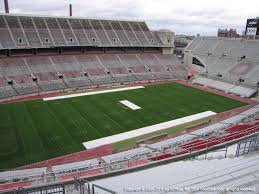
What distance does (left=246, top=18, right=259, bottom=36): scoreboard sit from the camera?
42925 millimetres

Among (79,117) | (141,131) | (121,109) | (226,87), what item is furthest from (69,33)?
(226,87)

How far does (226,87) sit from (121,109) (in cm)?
1933

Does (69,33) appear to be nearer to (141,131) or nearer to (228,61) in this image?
(141,131)

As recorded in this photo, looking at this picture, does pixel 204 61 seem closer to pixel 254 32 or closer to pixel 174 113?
pixel 254 32

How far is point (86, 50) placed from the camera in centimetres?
4512

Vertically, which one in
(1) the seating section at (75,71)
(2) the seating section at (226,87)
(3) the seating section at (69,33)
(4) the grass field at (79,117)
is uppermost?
(3) the seating section at (69,33)

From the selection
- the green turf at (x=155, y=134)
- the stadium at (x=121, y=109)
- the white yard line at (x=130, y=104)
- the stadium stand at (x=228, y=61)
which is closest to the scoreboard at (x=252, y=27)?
the stadium stand at (x=228, y=61)

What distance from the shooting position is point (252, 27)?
44.0 meters

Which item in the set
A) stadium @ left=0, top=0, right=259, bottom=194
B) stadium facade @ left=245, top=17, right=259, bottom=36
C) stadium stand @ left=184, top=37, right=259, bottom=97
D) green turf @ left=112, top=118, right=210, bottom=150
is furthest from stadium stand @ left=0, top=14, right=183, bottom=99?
green turf @ left=112, top=118, right=210, bottom=150

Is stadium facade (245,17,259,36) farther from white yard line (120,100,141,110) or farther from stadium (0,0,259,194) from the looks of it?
white yard line (120,100,141,110)

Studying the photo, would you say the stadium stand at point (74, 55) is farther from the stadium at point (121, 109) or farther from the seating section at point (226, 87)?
the seating section at point (226, 87)

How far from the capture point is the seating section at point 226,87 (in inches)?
1393

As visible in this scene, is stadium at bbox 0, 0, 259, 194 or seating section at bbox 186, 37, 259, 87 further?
seating section at bbox 186, 37, 259, 87

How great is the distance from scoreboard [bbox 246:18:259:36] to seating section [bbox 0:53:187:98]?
14.3m
